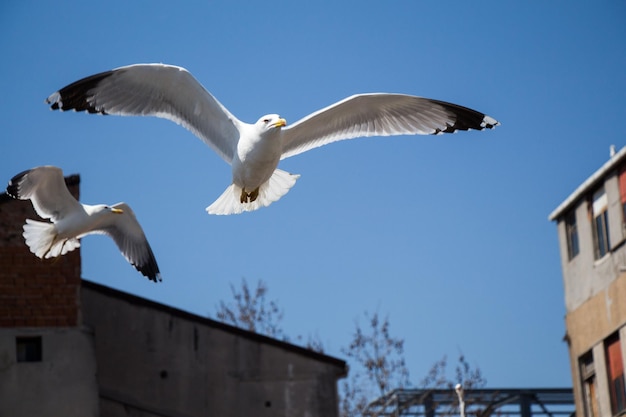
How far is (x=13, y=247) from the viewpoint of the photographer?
1959 centimetres

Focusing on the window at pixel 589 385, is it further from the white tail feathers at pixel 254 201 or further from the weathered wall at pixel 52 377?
the white tail feathers at pixel 254 201

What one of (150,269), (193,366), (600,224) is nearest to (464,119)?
(150,269)

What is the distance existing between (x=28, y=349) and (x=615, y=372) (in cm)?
1022

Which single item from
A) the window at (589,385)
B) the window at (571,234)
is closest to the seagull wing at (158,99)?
the window at (589,385)

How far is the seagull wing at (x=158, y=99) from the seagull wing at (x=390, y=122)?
0.64 m

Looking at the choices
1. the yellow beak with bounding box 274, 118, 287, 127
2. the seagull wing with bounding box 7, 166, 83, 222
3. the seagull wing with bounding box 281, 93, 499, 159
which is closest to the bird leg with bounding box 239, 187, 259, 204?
the seagull wing with bounding box 281, 93, 499, 159

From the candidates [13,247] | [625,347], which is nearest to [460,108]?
[13,247]

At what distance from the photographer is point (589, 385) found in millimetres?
26422

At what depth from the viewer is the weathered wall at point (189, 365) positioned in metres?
21.5

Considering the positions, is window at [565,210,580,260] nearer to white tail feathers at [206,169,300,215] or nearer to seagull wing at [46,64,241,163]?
white tail feathers at [206,169,300,215]

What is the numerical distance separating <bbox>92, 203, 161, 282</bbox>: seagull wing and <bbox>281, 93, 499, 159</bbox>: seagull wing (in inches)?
115

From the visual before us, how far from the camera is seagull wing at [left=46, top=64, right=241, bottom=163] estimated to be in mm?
13969

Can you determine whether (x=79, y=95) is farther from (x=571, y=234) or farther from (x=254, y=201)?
(x=571, y=234)

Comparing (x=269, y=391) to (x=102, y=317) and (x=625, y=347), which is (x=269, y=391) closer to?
(x=102, y=317)
